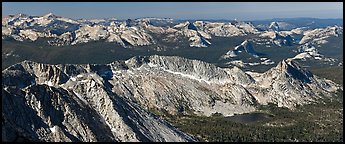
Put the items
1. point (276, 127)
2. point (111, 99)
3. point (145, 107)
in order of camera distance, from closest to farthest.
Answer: point (111, 99), point (276, 127), point (145, 107)

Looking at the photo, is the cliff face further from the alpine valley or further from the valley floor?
the valley floor

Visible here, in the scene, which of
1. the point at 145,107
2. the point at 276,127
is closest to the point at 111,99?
the point at 145,107

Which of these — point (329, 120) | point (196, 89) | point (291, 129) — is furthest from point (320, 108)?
point (196, 89)

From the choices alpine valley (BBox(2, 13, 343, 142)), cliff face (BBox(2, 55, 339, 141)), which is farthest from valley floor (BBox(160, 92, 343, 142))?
cliff face (BBox(2, 55, 339, 141))

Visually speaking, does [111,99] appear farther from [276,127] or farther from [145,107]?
[276,127]

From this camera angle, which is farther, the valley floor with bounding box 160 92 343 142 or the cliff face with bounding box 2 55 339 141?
the valley floor with bounding box 160 92 343 142

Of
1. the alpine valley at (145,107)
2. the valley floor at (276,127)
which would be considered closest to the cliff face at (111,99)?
the alpine valley at (145,107)

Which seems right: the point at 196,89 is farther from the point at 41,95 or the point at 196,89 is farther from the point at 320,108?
the point at 41,95

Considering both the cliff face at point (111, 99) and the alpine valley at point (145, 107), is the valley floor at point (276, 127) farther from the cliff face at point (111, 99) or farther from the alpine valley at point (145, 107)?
the cliff face at point (111, 99)
